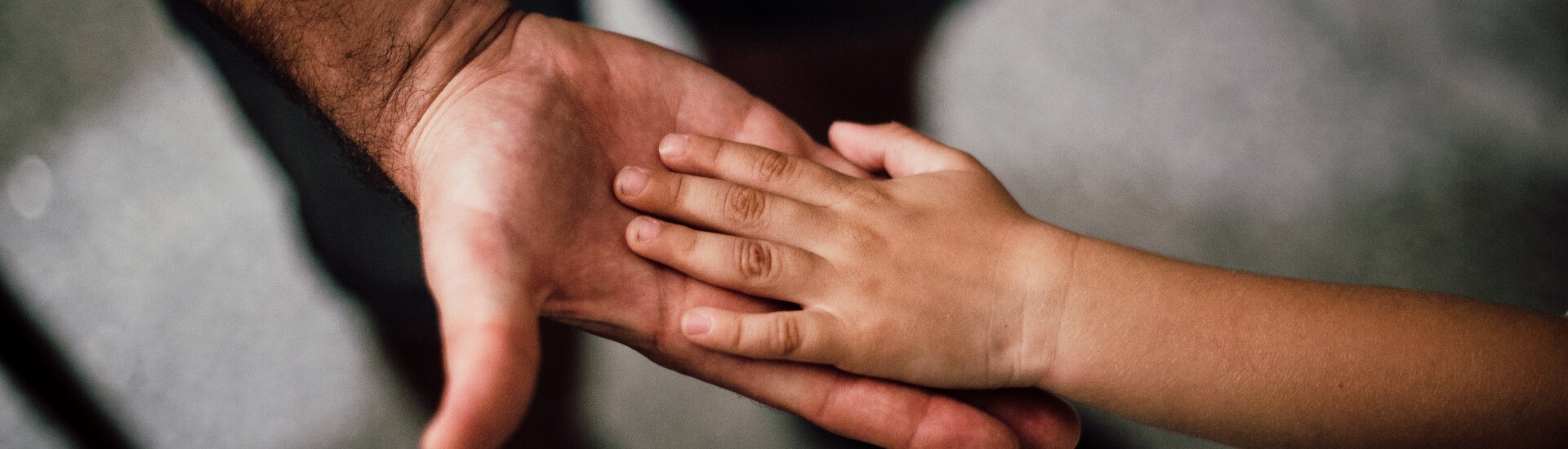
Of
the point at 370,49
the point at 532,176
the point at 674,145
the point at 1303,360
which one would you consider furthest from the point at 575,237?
the point at 1303,360

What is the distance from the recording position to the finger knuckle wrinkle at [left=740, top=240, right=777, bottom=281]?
593 mm

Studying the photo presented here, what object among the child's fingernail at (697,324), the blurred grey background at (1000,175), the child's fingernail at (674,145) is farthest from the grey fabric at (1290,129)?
the child's fingernail at (697,324)

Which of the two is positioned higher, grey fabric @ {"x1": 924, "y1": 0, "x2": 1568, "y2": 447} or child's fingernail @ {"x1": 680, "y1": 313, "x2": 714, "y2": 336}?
grey fabric @ {"x1": 924, "y1": 0, "x2": 1568, "y2": 447}

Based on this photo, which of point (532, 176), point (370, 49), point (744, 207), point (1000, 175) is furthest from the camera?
point (1000, 175)

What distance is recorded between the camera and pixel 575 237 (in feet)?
1.82

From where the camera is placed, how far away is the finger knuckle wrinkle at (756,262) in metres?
0.59

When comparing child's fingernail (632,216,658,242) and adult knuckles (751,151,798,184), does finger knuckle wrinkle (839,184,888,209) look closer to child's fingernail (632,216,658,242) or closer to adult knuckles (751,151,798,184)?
adult knuckles (751,151,798,184)

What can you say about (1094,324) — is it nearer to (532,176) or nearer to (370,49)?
(532,176)

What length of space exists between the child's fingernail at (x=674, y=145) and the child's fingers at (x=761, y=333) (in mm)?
155

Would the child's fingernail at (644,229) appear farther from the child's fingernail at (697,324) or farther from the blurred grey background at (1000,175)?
the blurred grey background at (1000,175)

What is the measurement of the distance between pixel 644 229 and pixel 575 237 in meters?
0.05

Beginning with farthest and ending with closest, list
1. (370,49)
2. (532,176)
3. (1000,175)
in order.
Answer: (1000,175) < (370,49) < (532,176)

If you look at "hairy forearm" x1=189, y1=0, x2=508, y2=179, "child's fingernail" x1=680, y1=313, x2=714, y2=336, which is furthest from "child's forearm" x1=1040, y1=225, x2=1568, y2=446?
"hairy forearm" x1=189, y1=0, x2=508, y2=179

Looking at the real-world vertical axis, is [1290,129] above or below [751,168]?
above
